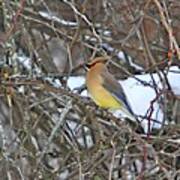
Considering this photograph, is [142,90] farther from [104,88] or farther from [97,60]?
[97,60]

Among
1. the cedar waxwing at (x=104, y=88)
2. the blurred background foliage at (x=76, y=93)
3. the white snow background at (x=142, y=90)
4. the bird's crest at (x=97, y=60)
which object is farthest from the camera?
the white snow background at (x=142, y=90)

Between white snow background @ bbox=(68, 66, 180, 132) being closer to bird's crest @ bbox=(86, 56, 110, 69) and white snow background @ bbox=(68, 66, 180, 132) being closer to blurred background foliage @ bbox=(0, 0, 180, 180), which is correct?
blurred background foliage @ bbox=(0, 0, 180, 180)

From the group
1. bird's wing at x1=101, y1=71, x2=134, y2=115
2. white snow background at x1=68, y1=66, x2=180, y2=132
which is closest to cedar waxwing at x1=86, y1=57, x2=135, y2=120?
bird's wing at x1=101, y1=71, x2=134, y2=115

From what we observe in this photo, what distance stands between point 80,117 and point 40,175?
0.63 m

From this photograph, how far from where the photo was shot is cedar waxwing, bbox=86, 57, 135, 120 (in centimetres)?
521

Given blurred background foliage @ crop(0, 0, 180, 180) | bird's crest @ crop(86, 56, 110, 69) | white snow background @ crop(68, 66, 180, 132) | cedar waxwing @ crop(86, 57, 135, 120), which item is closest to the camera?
blurred background foliage @ crop(0, 0, 180, 180)

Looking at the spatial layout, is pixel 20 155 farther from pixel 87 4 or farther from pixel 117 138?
pixel 87 4

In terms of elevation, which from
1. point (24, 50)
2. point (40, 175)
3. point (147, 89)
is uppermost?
point (24, 50)

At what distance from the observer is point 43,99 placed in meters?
5.05

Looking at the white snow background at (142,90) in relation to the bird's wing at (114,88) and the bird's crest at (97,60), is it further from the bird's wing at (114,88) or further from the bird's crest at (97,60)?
the bird's crest at (97,60)

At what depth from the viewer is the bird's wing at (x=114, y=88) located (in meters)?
5.25

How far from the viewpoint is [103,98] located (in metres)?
5.37

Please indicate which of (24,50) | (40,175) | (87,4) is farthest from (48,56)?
(40,175)

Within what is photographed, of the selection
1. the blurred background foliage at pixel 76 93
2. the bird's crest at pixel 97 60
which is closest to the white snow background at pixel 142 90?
the blurred background foliage at pixel 76 93
